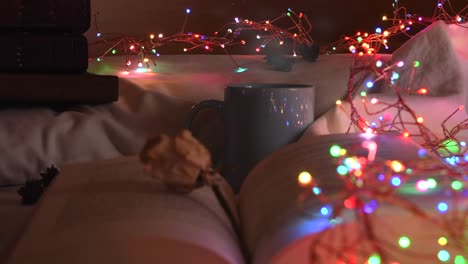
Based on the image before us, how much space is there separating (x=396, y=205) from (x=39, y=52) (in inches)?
19.3

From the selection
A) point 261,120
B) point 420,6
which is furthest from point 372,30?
point 261,120

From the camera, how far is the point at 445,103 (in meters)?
0.76

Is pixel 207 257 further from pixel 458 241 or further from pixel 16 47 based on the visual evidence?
pixel 16 47

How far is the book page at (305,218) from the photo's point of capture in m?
0.36

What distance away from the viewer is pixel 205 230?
377 millimetres

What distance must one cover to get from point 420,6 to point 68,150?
0.66 metres

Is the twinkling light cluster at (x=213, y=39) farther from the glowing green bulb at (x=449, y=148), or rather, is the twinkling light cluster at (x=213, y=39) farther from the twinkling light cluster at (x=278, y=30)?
the glowing green bulb at (x=449, y=148)

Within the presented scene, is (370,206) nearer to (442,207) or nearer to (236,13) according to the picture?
(442,207)

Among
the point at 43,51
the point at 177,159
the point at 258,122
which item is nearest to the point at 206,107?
the point at 258,122

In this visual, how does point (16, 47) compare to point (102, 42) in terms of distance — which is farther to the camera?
point (102, 42)

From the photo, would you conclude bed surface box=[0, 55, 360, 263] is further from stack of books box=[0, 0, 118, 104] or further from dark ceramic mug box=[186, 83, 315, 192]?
dark ceramic mug box=[186, 83, 315, 192]

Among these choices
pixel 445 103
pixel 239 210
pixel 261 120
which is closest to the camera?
pixel 239 210

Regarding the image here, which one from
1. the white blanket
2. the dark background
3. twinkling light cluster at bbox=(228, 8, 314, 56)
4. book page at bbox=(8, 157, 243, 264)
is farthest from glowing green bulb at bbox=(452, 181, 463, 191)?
the dark background

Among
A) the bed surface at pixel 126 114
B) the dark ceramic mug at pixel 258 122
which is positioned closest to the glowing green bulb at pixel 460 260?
the dark ceramic mug at pixel 258 122
